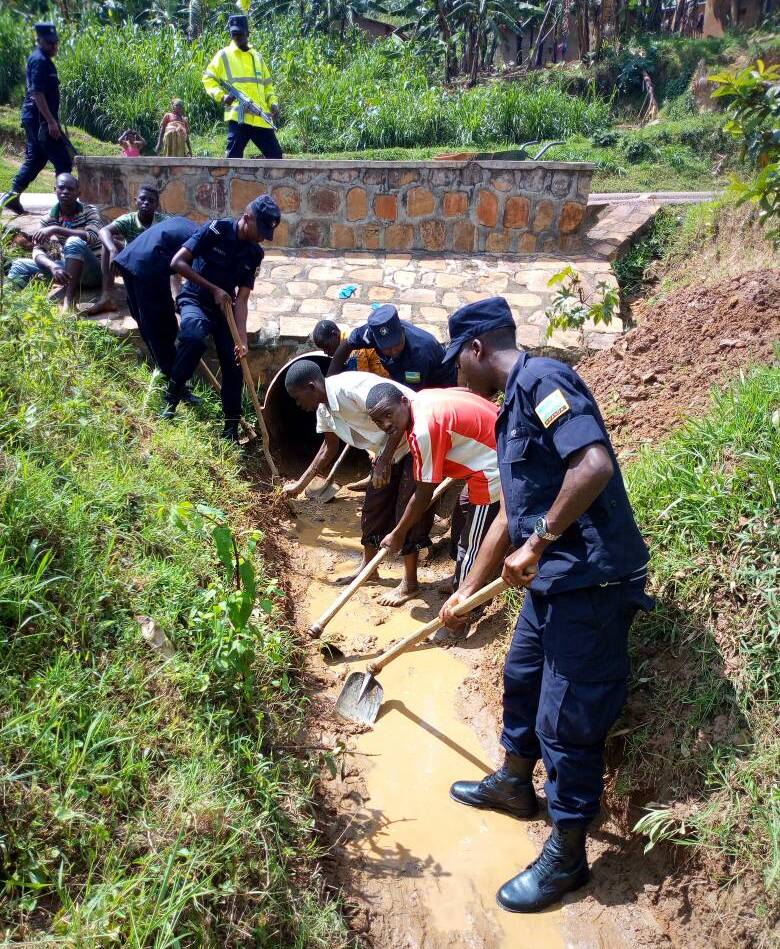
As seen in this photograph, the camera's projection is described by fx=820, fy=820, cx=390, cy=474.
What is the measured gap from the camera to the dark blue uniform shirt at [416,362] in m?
5.42

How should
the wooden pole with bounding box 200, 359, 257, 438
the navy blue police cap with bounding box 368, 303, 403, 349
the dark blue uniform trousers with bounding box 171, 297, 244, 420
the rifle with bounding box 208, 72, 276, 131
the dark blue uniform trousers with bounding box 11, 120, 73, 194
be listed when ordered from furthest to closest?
Answer: the rifle with bounding box 208, 72, 276, 131, the dark blue uniform trousers with bounding box 11, 120, 73, 194, the wooden pole with bounding box 200, 359, 257, 438, the dark blue uniform trousers with bounding box 171, 297, 244, 420, the navy blue police cap with bounding box 368, 303, 403, 349

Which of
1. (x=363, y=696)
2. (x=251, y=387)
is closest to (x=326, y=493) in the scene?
(x=251, y=387)

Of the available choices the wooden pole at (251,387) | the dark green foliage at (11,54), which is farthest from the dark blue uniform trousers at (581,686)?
the dark green foliage at (11,54)

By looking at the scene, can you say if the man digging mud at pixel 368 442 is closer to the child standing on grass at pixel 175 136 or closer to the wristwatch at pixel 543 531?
the wristwatch at pixel 543 531

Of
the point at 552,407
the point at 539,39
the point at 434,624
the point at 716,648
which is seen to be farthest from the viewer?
the point at 539,39

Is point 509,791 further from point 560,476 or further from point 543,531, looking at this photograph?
→ point 560,476

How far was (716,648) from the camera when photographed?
10.8 ft

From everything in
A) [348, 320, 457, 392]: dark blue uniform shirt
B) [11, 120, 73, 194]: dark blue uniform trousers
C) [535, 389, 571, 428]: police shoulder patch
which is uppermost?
[11, 120, 73, 194]: dark blue uniform trousers

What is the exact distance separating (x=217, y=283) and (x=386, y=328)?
1.48 metres

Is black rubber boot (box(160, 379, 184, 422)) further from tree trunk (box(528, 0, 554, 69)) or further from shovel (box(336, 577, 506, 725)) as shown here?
tree trunk (box(528, 0, 554, 69))

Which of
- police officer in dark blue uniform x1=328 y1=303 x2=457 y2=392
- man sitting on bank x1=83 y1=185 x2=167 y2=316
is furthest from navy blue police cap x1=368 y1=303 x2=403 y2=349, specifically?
man sitting on bank x1=83 y1=185 x2=167 y2=316

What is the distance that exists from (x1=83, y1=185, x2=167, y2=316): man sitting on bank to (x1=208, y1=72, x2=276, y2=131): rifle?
2.60 m

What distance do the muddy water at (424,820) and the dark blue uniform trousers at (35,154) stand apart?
19.8 feet

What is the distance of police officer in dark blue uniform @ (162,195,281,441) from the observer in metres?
5.64
